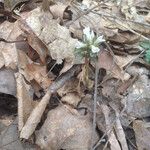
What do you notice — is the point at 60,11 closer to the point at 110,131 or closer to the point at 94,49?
the point at 94,49

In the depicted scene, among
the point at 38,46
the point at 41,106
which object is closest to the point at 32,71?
the point at 38,46

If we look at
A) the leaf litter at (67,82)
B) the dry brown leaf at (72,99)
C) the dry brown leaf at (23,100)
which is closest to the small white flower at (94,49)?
the leaf litter at (67,82)

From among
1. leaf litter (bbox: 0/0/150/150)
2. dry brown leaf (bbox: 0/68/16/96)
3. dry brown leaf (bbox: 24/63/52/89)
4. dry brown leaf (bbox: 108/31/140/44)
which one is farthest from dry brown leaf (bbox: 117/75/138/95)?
dry brown leaf (bbox: 0/68/16/96)

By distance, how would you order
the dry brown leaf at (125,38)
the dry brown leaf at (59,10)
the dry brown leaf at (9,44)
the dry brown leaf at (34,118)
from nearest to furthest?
the dry brown leaf at (34,118)
the dry brown leaf at (9,44)
the dry brown leaf at (125,38)
the dry brown leaf at (59,10)

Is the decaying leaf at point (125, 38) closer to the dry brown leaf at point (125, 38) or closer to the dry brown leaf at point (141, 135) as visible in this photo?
the dry brown leaf at point (125, 38)

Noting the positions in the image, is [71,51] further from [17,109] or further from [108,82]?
[17,109]

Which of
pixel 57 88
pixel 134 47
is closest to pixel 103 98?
pixel 57 88
